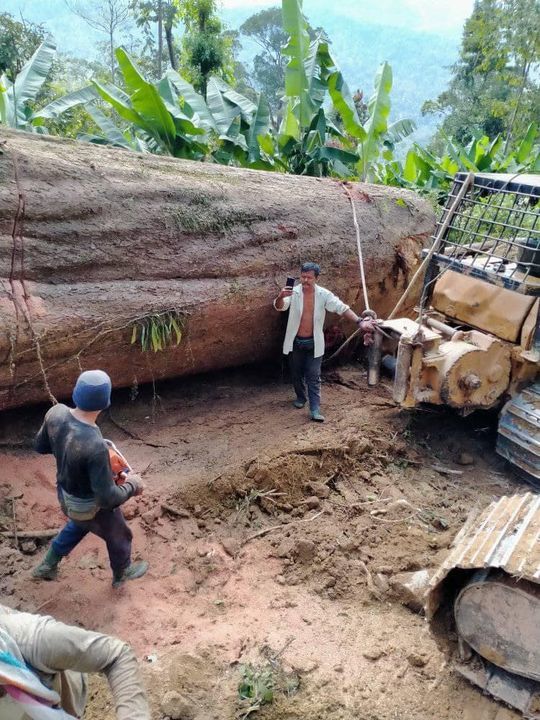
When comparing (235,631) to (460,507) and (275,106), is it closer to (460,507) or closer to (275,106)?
(460,507)

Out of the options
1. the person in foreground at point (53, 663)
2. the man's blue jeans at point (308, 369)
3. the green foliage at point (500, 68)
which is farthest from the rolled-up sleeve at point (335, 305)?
the green foliage at point (500, 68)

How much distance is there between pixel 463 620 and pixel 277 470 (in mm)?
2108

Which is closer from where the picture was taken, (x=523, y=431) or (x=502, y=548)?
(x=502, y=548)

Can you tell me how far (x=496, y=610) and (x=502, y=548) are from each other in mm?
291

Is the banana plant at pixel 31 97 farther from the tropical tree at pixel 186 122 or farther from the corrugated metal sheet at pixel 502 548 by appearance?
the corrugated metal sheet at pixel 502 548

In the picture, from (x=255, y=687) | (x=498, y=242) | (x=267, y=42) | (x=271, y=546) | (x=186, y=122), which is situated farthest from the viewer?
(x=267, y=42)

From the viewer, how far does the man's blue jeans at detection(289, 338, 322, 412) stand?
571 centimetres

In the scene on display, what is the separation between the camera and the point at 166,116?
271 inches

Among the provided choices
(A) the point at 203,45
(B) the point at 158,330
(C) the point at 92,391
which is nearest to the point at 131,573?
(C) the point at 92,391

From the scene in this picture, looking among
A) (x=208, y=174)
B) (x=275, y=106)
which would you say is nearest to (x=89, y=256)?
(x=208, y=174)

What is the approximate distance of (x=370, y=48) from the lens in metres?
117

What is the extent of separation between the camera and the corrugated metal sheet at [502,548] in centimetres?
273

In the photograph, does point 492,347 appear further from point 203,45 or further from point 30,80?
point 203,45

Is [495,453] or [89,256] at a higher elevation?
[89,256]
